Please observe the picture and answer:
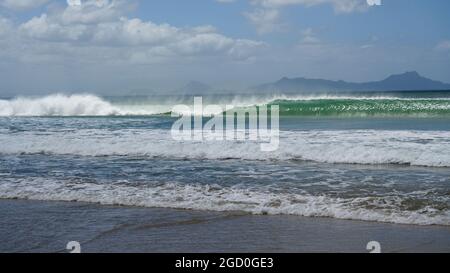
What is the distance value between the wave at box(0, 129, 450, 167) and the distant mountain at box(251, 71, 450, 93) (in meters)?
105

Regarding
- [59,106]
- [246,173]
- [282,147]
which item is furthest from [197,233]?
[59,106]

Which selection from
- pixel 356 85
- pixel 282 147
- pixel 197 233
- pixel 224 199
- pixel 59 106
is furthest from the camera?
pixel 356 85

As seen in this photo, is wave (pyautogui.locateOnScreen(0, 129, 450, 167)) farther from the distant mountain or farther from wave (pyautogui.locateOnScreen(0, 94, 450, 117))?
the distant mountain

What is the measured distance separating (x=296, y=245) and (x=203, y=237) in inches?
42.1

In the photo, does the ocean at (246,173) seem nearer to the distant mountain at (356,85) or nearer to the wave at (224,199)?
the wave at (224,199)

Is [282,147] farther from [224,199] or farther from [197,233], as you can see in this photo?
[197,233]

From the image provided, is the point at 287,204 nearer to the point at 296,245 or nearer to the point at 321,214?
the point at 321,214

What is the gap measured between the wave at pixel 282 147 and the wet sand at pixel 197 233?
512 centimetres

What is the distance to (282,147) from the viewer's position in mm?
12617

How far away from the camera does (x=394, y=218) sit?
6152mm

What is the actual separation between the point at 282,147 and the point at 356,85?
14254cm

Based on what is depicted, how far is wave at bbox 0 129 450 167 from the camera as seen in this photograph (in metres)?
11.1

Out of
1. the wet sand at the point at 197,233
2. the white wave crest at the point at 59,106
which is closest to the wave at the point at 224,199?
the wet sand at the point at 197,233
